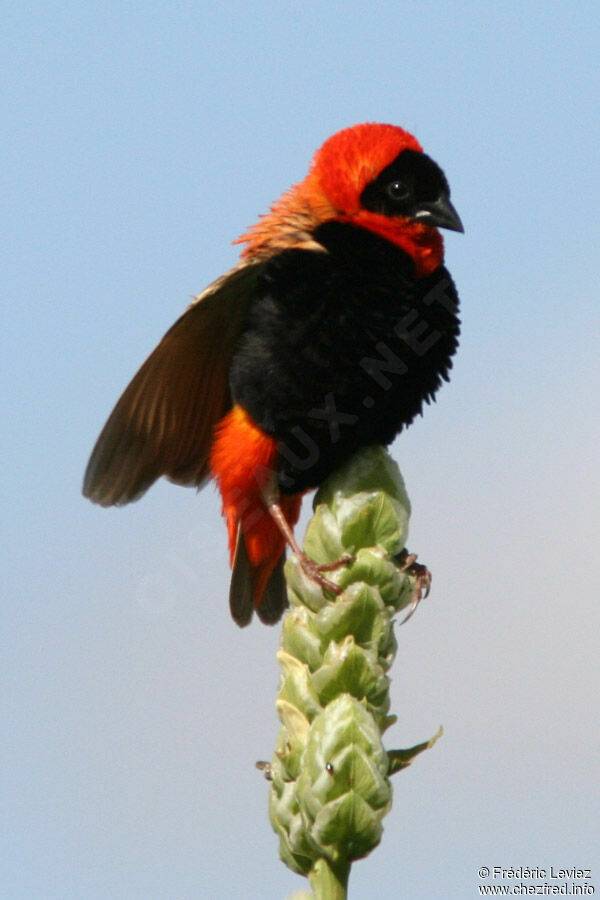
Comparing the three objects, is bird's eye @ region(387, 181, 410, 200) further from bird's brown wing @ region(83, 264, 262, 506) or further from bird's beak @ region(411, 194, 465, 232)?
bird's brown wing @ region(83, 264, 262, 506)

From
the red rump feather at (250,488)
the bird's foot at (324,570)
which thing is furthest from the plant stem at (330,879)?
the red rump feather at (250,488)

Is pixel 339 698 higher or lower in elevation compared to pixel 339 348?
lower

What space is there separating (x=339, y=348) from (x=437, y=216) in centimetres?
78

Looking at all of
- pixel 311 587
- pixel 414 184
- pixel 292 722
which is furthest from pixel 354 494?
pixel 414 184

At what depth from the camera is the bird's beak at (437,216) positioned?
161 inches

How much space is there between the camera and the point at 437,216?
409 cm

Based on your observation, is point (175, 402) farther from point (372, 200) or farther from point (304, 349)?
point (372, 200)

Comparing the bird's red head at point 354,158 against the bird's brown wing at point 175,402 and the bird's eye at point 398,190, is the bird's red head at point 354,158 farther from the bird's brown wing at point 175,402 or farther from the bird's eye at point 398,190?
the bird's brown wing at point 175,402

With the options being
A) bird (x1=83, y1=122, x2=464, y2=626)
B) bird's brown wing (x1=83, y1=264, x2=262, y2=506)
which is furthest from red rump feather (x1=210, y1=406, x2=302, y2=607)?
bird's brown wing (x1=83, y1=264, x2=262, y2=506)

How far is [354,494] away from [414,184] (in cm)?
202

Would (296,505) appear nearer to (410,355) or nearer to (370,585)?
(410,355)

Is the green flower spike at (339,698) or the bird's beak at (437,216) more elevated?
the bird's beak at (437,216)

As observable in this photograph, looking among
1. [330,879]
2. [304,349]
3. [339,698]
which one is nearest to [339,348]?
[304,349]

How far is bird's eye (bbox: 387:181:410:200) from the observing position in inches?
162
